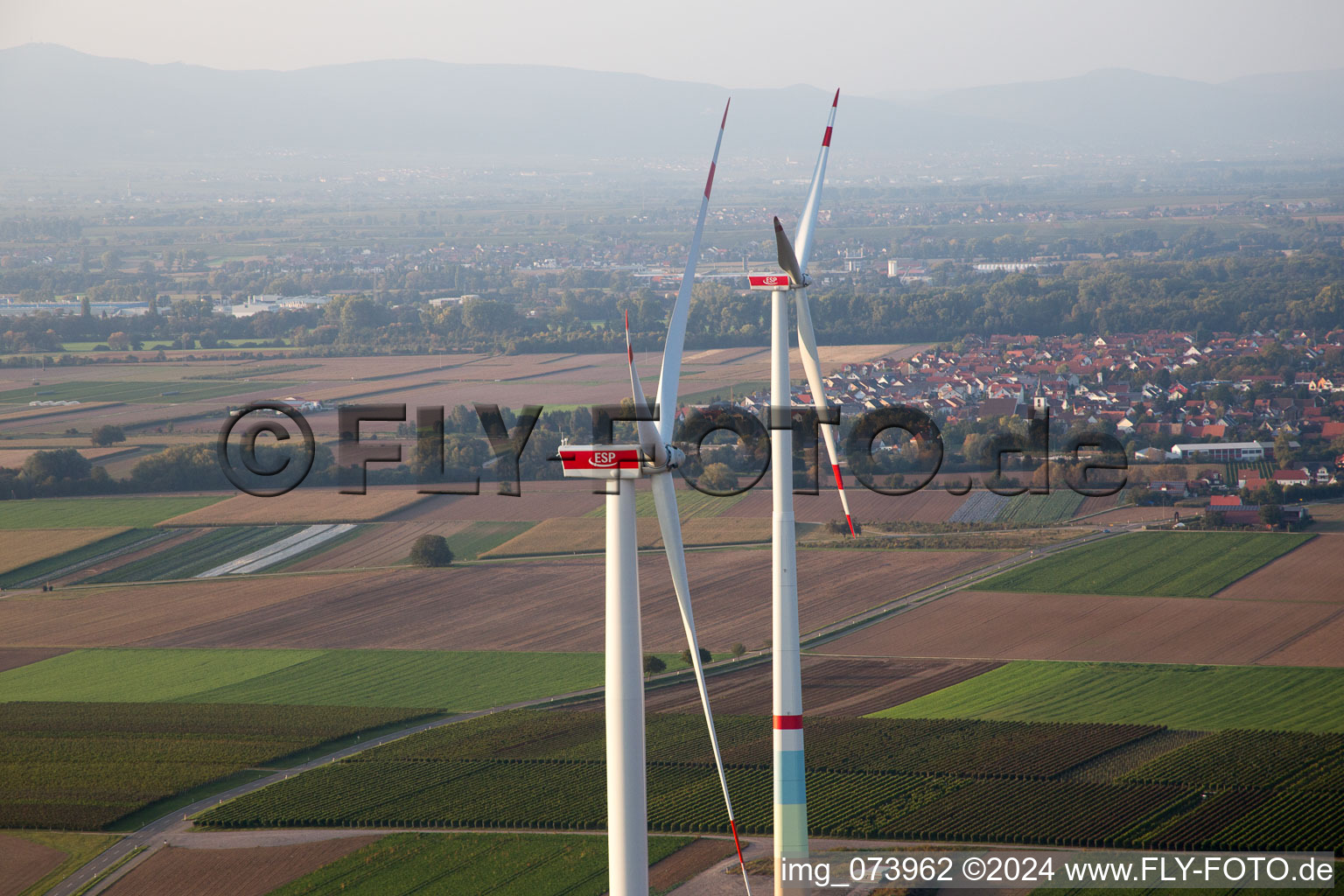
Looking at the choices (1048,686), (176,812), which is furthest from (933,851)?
(176,812)

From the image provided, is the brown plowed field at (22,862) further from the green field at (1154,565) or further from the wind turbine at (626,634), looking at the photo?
the green field at (1154,565)

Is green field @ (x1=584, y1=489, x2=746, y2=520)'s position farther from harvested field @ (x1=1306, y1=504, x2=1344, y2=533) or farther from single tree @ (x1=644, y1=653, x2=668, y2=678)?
harvested field @ (x1=1306, y1=504, x2=1344, y2=533)

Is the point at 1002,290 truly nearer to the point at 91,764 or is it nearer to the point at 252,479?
the point at 252,479

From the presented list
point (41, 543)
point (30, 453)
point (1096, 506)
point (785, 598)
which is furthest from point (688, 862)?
point (30, 453)

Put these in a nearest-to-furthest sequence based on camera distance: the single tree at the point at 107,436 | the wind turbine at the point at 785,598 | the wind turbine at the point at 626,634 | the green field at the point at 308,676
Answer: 1. the wind turbine at the point at 626,634
2. the wind turbine at the point at 785,598
3. the green field at the point at 308,676
4. the single tree at the point at 107,436

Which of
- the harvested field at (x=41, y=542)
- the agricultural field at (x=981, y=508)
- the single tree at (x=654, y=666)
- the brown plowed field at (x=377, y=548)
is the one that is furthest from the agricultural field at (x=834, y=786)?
the harvested field at (x=41, y=542)

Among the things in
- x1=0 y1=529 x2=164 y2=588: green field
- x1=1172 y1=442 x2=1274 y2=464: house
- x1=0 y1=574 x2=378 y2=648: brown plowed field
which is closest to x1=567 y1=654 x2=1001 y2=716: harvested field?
x1=0 y1=574 x2=378 y2=648: brown plowed field

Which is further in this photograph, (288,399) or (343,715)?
(288,399)
